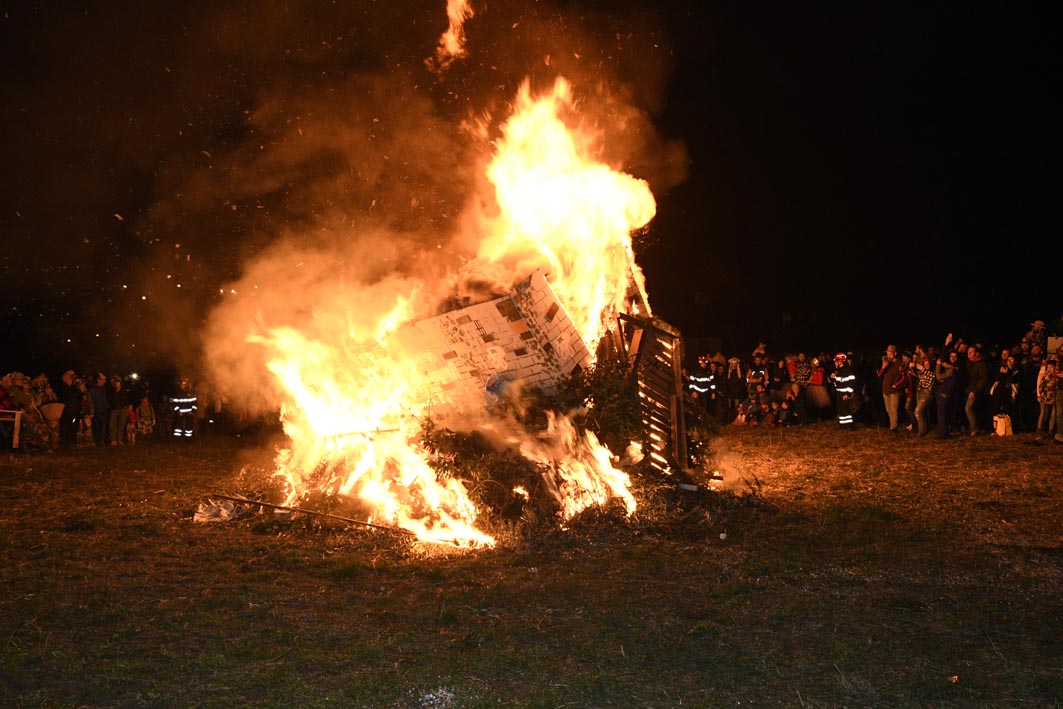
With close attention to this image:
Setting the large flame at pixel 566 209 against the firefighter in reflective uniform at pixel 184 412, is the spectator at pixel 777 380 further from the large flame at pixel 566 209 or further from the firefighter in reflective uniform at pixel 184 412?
the firefighter in reflective uniform at pixel 184 412

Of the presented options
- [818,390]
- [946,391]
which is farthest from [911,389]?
[818,390]

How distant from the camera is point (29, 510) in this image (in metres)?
9.25

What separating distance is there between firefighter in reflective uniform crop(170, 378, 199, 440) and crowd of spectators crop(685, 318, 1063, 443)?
1027 centimetres

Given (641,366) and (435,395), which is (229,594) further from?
(641,366)

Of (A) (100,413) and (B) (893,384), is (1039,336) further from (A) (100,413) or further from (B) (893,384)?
(A) (100,413)

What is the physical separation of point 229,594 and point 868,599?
4382 mm

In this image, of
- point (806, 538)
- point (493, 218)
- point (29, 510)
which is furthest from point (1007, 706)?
point (29, 510)

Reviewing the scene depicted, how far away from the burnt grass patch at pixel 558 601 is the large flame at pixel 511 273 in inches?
37.3

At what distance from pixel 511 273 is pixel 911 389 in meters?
9.40

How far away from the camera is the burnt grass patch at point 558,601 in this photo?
14.0 ft

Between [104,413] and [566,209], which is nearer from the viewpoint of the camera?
[566,209]

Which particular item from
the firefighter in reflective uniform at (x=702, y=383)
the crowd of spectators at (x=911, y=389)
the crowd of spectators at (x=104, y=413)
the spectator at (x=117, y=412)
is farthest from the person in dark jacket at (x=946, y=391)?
the spectator at (x=117, y=412)

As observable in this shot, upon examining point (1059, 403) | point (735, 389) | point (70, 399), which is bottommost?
point (1059, 403)

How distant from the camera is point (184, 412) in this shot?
17.4 meters
